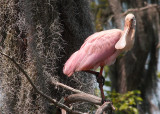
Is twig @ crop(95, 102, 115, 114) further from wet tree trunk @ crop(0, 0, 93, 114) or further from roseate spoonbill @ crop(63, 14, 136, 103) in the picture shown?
wet tree trunk @ crop(0, 0, 93, 114)

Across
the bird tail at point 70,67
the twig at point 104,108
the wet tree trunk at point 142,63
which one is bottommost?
the wet tree trunk at point 142,63

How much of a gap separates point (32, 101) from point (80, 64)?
2.09 feet

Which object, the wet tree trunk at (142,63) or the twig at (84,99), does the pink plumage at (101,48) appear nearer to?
the twig at (84,99)

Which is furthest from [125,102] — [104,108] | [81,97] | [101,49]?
[104,108]

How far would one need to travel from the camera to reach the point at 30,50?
4355 millimetres

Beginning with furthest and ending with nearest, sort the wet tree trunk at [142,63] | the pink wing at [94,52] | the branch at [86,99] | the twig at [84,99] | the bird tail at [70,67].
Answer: the wet tree trunk at [142,63] → the pink wing at [94,52] → the bird tail at [70,67] → the twig at [84,99] → the branch at [86,99]

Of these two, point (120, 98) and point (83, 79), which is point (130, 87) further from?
point (83, 79)

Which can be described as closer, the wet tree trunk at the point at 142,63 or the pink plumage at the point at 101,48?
the pink plumage at the point at 101,48

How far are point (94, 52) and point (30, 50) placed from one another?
706mm

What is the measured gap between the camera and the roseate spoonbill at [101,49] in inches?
171

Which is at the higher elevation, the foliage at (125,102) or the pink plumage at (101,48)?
the pink plumage at (101,48)

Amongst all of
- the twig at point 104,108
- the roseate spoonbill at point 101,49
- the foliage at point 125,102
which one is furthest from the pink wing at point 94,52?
the foliage at point 125,102

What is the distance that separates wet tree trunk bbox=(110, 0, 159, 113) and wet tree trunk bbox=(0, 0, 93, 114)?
4766 mm

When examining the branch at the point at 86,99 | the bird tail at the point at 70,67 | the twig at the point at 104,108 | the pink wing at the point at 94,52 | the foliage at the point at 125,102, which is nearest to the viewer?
the twig at the point at 104,108
